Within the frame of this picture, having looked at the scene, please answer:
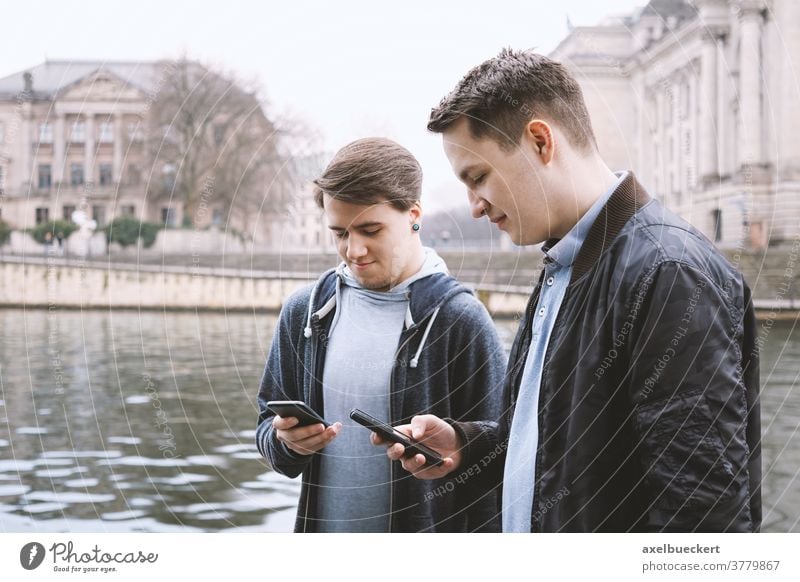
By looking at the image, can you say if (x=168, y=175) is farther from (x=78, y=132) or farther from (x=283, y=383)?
(x=283, y=383)

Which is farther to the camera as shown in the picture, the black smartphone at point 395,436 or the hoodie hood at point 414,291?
the hoodie hood at point 414,291

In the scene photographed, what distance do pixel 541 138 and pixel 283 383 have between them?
0.60m

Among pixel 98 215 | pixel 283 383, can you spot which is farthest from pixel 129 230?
pixel 283 383

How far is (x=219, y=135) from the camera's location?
2.67 metres

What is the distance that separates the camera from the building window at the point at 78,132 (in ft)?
8.08

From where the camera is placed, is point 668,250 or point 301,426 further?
point 301,426

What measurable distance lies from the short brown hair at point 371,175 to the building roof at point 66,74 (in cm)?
88

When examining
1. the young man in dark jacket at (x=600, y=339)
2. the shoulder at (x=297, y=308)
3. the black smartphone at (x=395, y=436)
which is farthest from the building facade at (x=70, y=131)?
the young man in dark jacket at (x=600, y=339)

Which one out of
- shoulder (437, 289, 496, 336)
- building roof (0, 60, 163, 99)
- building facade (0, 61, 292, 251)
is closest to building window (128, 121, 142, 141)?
building facade (0, 61, 292, 251)

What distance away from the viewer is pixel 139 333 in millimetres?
8578

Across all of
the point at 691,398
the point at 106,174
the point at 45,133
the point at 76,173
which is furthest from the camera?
the point at 106,174

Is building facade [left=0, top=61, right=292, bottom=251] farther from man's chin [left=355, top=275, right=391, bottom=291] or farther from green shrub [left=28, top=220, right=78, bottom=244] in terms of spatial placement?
man's chin [left=355, top=275, right=391, bottom=291]

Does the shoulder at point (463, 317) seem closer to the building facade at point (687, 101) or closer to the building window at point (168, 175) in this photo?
the building facade at point (687, 101)

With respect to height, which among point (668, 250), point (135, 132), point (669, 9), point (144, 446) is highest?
point (669, 9)
